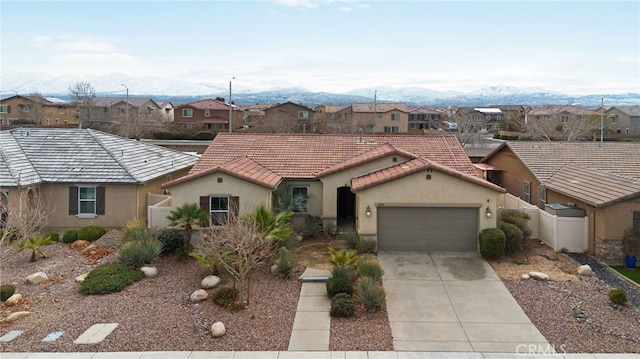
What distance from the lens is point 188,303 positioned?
Answer: 14.5 m

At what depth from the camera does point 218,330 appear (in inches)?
485

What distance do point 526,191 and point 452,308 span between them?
15572 millimetres

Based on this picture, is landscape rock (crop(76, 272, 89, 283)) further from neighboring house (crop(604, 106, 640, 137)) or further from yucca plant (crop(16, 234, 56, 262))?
neighboring house (crop(604, 106, 640, 137))

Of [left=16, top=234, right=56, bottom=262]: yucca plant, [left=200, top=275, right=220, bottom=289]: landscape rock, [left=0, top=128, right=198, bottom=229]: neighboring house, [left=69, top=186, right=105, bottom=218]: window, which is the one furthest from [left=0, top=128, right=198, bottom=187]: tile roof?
[left=200, top=275, right=220, bottom=289]: landscape rock

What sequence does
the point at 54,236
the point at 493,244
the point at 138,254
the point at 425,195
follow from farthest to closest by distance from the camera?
the point at 54,236 → the point at 425,195 → the point at 493,244 → the point at 138,254

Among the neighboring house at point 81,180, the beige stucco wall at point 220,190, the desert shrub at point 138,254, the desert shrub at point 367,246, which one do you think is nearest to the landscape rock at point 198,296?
the desert shrub at point 138,254

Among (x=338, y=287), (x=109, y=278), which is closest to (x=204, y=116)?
(x=109, y=278)

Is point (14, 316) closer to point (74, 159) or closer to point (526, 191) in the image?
point (74, 159)

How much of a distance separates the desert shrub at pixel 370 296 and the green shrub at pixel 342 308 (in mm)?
367

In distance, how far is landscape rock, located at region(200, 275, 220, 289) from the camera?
51.8 feet

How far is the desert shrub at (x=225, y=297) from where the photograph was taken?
46.6 feet

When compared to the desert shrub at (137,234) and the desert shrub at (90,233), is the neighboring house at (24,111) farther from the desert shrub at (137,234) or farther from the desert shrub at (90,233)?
the desert shrub at (137,234)

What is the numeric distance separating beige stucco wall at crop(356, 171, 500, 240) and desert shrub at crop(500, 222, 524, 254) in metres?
0.75

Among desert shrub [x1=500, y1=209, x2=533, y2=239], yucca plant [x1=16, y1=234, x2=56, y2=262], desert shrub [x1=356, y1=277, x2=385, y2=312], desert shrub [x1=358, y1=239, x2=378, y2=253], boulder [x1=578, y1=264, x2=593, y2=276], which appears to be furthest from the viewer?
desert shrub [x1=500, y1=209, x2=533, y2=239]
